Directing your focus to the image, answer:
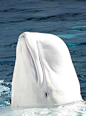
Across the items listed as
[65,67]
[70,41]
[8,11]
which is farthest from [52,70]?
[8,11]

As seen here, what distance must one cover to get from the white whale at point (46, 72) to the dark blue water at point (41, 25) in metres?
2.32

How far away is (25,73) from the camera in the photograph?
7.21 metres

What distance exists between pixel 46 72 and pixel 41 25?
10409 mm

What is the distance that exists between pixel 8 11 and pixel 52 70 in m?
13.6

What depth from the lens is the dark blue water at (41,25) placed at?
12.1 metres

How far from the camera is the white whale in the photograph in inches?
276

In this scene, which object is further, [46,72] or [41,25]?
[41,25]

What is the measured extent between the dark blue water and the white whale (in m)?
2.32

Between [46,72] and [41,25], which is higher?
[41,25]

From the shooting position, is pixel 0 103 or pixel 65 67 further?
pixel 0 103

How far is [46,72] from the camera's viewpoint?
7090mm

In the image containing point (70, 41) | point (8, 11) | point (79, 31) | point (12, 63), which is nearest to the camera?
point (12, 63)

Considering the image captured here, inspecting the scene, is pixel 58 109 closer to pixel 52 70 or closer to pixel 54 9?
pixel 52 70

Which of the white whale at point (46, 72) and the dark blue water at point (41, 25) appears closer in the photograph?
the white whale at point (46, 72)
